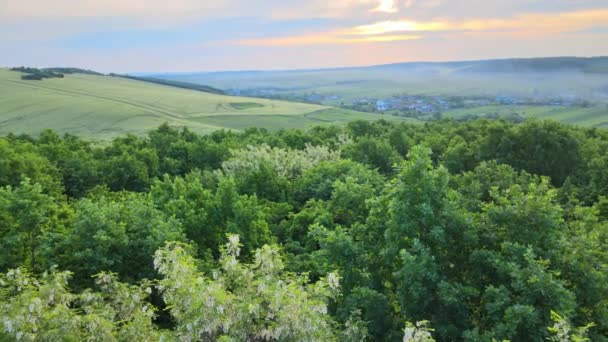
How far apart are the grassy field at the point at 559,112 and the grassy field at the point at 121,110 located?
1869 inches

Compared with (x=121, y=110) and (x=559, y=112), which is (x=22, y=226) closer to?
(x=121, y=110)

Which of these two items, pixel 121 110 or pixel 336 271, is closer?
pixel 336 271

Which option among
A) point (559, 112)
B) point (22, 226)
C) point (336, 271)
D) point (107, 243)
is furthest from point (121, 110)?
point (336, 271)

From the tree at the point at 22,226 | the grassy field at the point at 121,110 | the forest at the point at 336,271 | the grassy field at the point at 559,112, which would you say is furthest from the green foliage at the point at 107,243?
the grassy field at the point at 559,112

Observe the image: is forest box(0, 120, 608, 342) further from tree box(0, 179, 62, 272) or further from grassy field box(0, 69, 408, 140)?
grassy field box(0, 69, 408, 140)

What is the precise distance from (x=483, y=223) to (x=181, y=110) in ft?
457

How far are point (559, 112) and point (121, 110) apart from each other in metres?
129

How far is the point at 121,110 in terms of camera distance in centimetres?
13762

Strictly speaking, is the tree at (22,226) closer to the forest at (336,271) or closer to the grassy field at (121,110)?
the forest at (336,271)

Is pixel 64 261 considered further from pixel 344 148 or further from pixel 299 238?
pixel 344 148

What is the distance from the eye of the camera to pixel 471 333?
14391 mm

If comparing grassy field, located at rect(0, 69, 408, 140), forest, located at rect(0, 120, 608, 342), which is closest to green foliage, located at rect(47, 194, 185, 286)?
forest, located at rect(0, 120, 608, 342)

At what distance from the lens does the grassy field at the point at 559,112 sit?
5217 inches

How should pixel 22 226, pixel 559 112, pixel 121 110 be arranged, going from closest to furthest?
pixel 22 226
pixel 121 110
pixel 559 112
